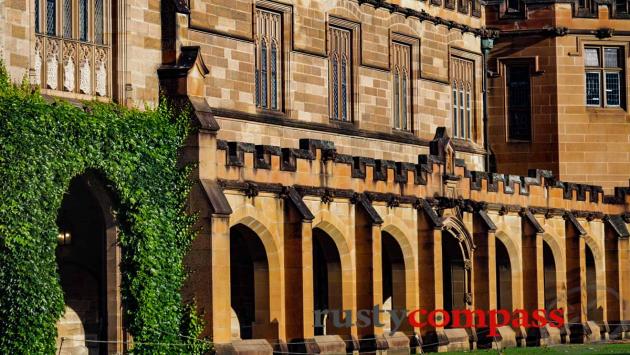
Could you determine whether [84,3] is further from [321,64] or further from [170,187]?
[321,64]

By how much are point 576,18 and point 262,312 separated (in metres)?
27.0

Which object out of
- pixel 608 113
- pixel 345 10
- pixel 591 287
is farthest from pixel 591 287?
pixel 345 10

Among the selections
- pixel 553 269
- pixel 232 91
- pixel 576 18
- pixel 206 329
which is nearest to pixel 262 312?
pixel 206 329

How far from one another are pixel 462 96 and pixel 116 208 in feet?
86.6

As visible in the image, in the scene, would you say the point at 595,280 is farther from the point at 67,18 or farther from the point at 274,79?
the point at 67,18

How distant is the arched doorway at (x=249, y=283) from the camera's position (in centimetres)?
5072

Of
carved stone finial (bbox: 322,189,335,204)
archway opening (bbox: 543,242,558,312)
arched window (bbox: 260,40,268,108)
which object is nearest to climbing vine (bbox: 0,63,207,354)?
carved stone finial (bbox: 322,189,335,204)

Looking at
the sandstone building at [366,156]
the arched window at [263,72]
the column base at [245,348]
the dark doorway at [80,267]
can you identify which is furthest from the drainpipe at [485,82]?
the dark doorway at [80,267]

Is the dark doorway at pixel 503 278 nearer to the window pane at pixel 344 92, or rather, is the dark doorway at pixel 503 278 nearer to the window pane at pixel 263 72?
the window pane at pixel 344 92

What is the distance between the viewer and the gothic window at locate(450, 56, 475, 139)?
7000 centimetres

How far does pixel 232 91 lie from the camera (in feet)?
182

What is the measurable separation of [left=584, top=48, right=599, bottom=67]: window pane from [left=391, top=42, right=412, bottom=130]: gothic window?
32.9ft

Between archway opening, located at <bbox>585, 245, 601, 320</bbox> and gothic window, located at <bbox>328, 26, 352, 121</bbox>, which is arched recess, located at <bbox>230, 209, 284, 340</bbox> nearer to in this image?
gothic window, located at <bbox>328, 26, 352, 121</bbox>

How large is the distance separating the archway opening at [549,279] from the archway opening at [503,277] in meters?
2.34
